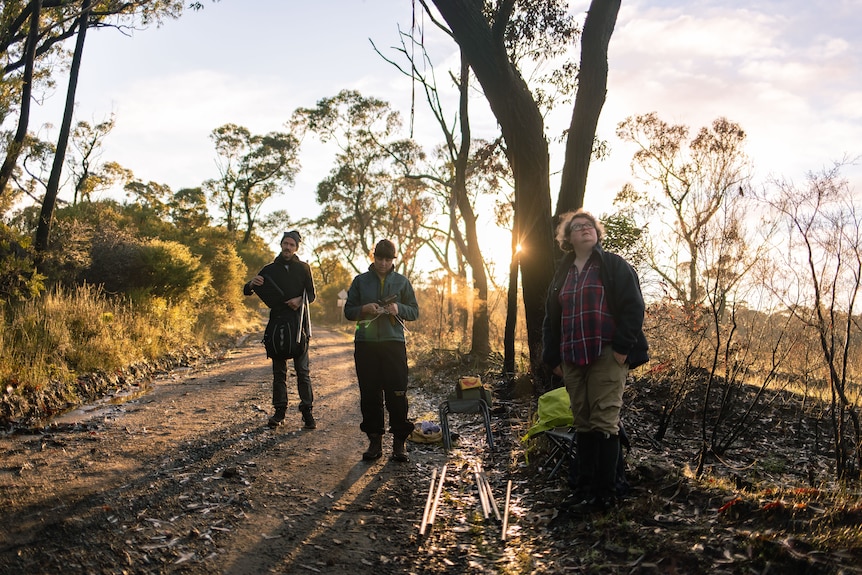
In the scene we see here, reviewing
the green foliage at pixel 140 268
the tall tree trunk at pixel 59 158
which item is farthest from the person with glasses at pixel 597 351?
the green foliage at pixel 140 268

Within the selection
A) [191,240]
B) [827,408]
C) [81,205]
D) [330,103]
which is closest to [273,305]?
[827,408]

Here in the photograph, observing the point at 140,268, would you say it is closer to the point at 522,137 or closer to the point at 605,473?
the point at 522,137

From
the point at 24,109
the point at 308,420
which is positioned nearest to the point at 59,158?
the point at 24,109

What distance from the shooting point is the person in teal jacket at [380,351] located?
5703 millimetres

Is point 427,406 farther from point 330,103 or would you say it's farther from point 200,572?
point 330,103

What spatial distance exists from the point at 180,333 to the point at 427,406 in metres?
7.72

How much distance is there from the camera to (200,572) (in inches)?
125

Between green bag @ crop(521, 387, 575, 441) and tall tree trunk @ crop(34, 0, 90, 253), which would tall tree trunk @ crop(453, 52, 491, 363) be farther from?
tall tree trunk @ crop(34, 0, 90, 253)

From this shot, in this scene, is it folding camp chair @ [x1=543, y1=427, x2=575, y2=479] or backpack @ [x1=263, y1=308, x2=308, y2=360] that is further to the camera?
backpack @ [x1=263, y1=308, x2=308, y2=360]

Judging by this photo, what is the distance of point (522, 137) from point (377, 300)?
2.59 metres

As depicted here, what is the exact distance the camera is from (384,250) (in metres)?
5.80

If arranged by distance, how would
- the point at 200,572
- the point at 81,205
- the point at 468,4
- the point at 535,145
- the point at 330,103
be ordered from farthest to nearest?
the point at 330,103 < the point at 81,205 < the point at 535,145 < the point at 468,4 < the point at 200,572

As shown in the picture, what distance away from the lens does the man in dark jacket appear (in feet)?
22.5

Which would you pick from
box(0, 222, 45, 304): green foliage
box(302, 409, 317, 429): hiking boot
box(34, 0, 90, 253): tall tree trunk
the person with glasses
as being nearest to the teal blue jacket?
box(302, 409, 317, 429): hiking boot
